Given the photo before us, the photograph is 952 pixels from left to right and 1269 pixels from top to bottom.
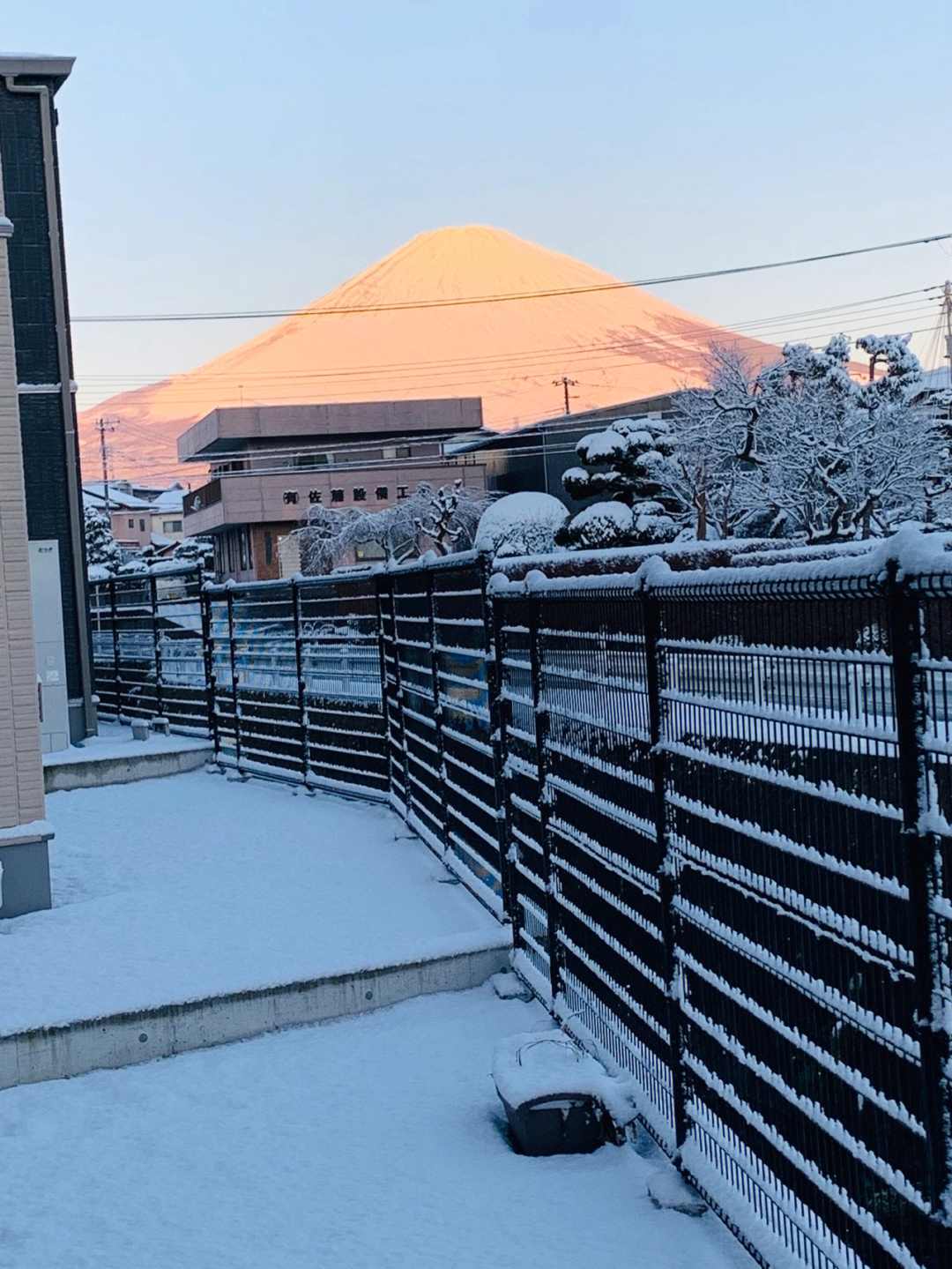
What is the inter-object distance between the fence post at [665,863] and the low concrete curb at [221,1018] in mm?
2599

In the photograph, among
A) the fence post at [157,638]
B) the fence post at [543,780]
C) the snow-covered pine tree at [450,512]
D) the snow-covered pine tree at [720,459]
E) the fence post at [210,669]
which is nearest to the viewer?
the fence post at [543,780]

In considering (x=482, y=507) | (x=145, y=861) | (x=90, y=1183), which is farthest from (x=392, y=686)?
(x=482, y=507)

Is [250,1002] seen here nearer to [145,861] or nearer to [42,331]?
[145,861]

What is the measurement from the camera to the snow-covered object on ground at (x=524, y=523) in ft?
136

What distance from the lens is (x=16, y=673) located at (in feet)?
28.7

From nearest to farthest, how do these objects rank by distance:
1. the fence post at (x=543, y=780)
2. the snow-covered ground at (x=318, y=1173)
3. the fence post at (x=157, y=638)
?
the snow-covered ground at (x=318, y=1173) < the fence post at (x=543, y=780) < the fence post at (x=157, y=638)

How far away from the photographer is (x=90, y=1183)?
4930mm

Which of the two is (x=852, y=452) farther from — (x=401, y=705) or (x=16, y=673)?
(x=16, y=673)

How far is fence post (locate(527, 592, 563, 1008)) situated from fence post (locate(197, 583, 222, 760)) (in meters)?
10.2

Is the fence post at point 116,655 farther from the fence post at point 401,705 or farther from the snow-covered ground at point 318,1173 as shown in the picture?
the snow-covered ground at point 318,1173

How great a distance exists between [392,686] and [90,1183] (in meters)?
6.52

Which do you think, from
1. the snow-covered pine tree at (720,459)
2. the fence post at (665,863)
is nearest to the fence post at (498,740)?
the fence post at (665,863)

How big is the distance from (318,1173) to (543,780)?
198 cm

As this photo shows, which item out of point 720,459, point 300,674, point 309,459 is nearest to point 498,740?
point 300,674
